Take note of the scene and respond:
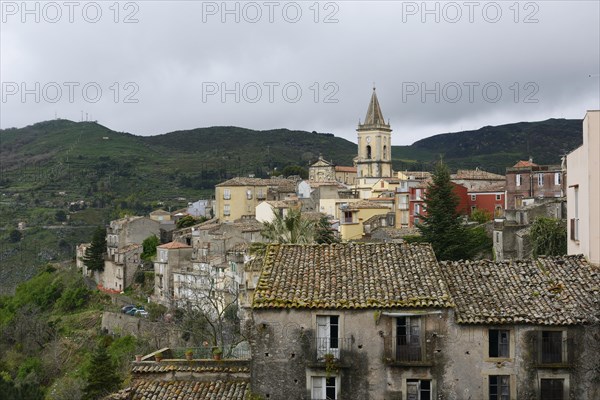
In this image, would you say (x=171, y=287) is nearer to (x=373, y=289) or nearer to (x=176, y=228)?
(x=176, y=228)

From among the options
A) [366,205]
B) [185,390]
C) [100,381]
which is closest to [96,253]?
[366,205]

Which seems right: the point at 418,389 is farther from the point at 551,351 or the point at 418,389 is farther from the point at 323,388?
the point at 551,351

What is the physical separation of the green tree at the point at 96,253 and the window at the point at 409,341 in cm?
7403

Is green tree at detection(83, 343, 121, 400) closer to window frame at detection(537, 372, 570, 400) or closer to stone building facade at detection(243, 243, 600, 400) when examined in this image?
stone building facade at detection(243, 243, 600, 400)

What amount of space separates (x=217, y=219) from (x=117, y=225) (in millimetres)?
11680

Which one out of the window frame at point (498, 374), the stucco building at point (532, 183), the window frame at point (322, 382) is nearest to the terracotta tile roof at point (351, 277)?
the window frame at point (322, 382)

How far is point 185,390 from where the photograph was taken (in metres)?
21.1

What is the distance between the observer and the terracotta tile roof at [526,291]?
18766 mm

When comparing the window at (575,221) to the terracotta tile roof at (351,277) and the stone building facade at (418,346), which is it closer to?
the stone building facade at (418,346)

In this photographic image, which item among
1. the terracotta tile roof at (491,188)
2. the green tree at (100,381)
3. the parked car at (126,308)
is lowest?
the green tree at (100,381)

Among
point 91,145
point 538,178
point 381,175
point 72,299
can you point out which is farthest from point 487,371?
point 91,145

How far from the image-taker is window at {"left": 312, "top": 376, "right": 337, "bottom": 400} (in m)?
19.0

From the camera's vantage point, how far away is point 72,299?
85.3m

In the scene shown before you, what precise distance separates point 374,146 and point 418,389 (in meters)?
113
